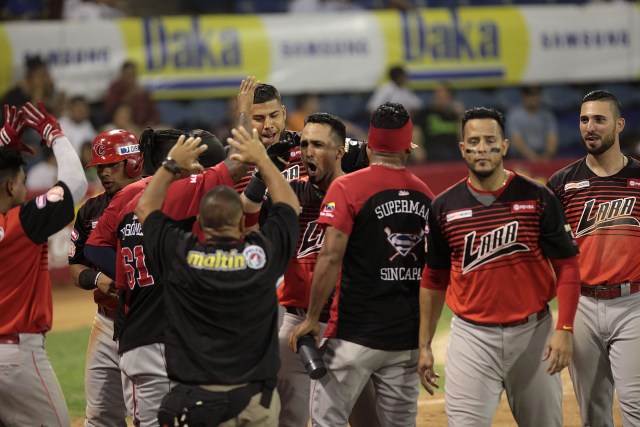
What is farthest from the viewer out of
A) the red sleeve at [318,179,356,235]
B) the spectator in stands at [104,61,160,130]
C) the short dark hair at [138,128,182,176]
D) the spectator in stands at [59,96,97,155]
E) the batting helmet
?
the spectator in stands at [104,61,160,130]

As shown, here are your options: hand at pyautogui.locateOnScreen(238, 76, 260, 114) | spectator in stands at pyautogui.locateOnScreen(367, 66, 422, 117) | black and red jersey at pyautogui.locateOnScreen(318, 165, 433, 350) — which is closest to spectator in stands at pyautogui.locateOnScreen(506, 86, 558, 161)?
spectator in stands at pyautogui.locateOnScreen(367, 66, 422, 117)

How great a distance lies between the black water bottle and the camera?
19.0 feet

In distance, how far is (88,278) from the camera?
697 cm

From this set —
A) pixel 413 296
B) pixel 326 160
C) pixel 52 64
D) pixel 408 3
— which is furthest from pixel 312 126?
pixel 408 3

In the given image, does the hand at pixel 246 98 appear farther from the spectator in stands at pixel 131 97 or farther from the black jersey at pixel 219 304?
the spectator in stands at pixel 131 97

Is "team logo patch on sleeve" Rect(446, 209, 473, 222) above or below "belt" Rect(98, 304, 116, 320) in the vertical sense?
above

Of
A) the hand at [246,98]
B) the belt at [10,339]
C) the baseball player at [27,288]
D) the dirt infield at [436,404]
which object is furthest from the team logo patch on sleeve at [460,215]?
the dirt infield at [436,404]

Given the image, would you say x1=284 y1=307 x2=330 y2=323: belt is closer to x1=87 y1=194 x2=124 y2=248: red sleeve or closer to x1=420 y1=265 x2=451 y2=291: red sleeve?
x1=420 y1=265 x2=451 y2=291: red sleeve

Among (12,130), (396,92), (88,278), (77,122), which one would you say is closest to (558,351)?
(88,278)

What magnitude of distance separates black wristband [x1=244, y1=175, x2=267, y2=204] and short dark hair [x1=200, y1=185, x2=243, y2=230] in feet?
1.93

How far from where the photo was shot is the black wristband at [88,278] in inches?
273

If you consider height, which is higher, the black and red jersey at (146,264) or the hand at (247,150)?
the hand at (247,150)

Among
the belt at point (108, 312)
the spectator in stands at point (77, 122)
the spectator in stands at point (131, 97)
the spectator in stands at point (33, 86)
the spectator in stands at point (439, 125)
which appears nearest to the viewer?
the belt at point (108, 312)

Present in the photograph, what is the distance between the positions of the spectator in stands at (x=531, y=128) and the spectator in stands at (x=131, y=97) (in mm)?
6300
